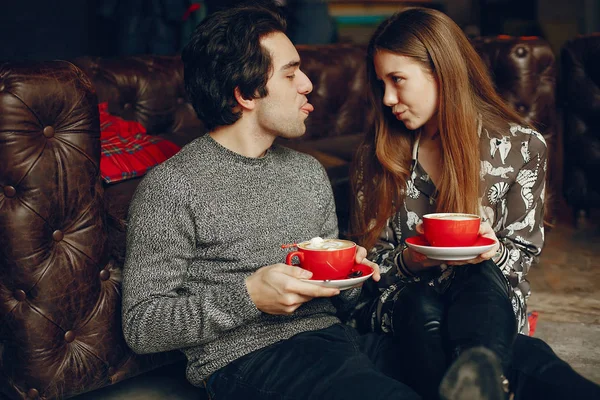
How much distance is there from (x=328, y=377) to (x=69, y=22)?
12.6 feet

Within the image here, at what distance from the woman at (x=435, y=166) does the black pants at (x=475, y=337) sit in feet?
0.07

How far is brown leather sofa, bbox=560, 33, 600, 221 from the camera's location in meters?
3.70

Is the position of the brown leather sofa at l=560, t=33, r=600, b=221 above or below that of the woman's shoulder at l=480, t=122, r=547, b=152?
below

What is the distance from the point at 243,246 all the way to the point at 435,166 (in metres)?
0.65

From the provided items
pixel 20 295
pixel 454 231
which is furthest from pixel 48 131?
pixel 454 231

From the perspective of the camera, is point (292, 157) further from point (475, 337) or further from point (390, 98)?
point (475, 337)

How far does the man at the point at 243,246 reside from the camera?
1.63 meters

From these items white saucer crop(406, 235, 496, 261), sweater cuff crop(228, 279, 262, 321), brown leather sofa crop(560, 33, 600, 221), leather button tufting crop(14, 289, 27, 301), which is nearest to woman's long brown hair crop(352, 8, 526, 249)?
white saucer crop(406, 235, 496, 261)

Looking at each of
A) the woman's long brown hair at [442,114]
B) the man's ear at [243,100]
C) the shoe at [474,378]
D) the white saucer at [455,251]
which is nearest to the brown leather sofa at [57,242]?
the man's ear at [243,100]

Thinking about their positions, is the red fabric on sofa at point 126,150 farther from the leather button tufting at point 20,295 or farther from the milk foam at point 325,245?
the milk foam at point 325,245

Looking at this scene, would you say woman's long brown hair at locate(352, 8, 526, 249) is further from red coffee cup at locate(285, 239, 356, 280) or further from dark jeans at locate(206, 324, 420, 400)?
red coffee cup at locate(285, 239, 356, 280)

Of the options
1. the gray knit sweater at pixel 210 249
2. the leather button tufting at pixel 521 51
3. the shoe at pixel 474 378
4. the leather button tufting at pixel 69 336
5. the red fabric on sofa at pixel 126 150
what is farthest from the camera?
the leather button tufting at pixel 521 51

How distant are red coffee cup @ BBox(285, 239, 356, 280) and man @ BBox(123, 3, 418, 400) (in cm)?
3

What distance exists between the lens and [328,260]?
152 centimetres
